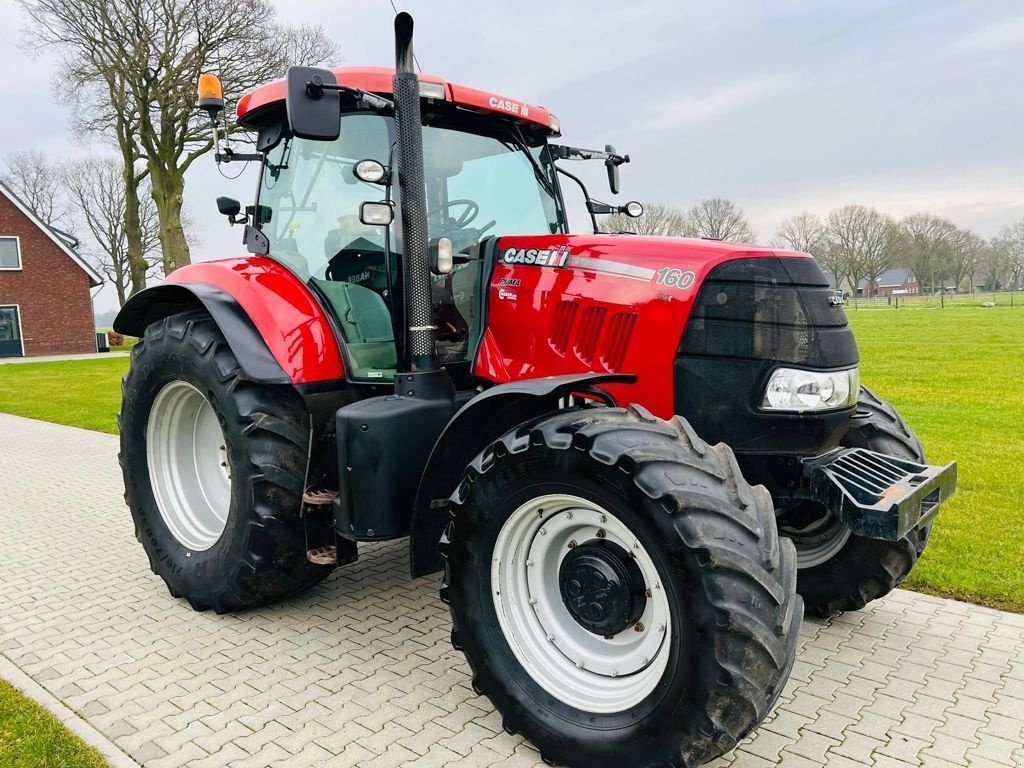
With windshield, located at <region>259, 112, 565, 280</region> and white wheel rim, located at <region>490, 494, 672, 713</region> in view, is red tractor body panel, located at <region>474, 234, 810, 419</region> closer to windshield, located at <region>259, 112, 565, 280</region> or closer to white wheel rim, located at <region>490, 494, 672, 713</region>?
windshield, located at <region>259, 112, 565, 280</region>

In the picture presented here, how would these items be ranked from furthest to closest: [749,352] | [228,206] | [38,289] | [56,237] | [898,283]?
[898,283]
[56,237]
[38,289]
[228,206]
[749,352]

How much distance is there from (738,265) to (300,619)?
2.68 metres

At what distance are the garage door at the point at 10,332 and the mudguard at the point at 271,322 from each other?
3048cm

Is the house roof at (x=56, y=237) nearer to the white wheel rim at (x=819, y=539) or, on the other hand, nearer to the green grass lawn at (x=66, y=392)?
the green grass lawn at (x=66, y=392)

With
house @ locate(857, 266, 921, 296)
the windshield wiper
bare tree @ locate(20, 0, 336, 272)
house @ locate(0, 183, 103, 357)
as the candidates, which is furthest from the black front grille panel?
house @ locate(857, 266, 921, 296)

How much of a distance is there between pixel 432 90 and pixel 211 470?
2404 mm

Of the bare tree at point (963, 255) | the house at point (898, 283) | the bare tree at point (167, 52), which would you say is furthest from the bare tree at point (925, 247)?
the bare tree at point (167, 52)

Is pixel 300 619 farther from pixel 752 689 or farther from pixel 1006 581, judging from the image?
pixel 1006 581

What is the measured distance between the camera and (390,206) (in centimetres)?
342

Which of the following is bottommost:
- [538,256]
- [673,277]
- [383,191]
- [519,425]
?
[519,425]

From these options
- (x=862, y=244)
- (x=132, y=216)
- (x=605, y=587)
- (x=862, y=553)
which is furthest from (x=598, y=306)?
(x=862, y=244)

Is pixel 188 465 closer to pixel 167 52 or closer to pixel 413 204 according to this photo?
pixel 413 204

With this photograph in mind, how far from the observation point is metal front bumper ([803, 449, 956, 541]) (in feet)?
8.76

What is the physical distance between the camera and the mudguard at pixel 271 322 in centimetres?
367
